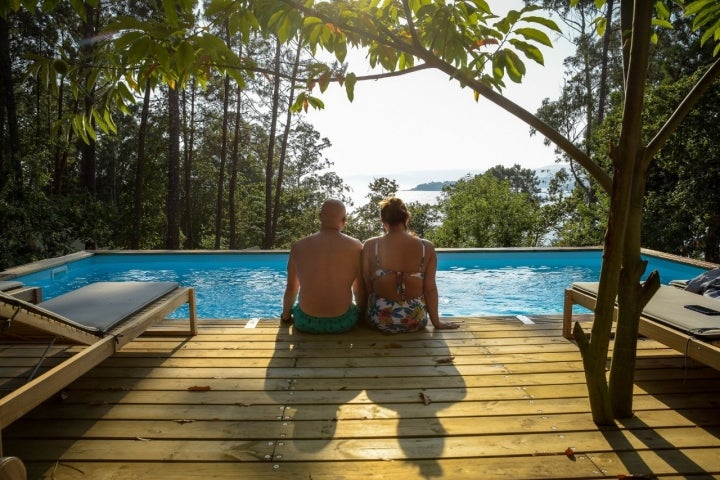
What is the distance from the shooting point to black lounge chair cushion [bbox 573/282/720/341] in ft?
7.66

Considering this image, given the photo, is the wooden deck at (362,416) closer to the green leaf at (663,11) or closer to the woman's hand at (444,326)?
the woman's hand at (444,326)

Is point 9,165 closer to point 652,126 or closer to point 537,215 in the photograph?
point 537,215

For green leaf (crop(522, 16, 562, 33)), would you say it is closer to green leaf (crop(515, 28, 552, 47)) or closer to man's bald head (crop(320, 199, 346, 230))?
green leaf (crop(515, 28, 552, 47))

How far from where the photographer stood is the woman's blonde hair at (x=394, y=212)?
11.1 feet

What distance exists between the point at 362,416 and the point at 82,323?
1.55 metres

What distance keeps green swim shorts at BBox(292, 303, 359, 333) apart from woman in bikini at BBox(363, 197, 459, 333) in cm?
17

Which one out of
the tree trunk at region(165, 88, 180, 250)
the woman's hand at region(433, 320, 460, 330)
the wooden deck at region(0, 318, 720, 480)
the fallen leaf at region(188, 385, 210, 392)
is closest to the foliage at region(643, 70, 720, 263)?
the wooden deck at region(0, 318, 720, 480)

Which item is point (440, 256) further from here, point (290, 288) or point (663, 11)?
point (663, 11)

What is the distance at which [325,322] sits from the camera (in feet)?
11.3

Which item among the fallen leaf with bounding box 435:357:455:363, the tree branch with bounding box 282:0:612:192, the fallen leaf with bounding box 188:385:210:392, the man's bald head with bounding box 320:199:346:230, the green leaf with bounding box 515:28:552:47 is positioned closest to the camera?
the green leaf with bounding box 515:28:552:47

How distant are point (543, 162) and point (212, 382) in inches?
709

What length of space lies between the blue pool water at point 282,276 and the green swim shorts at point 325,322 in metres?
3.20

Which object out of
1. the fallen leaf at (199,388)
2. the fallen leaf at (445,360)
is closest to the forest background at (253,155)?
the fallen leaf at (199,388)

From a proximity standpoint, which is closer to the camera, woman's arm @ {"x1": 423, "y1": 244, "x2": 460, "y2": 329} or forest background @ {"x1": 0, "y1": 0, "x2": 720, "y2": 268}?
woman's arm @ {"x1": 423, "y1": 244, "x2": 460, "y2": 329}
